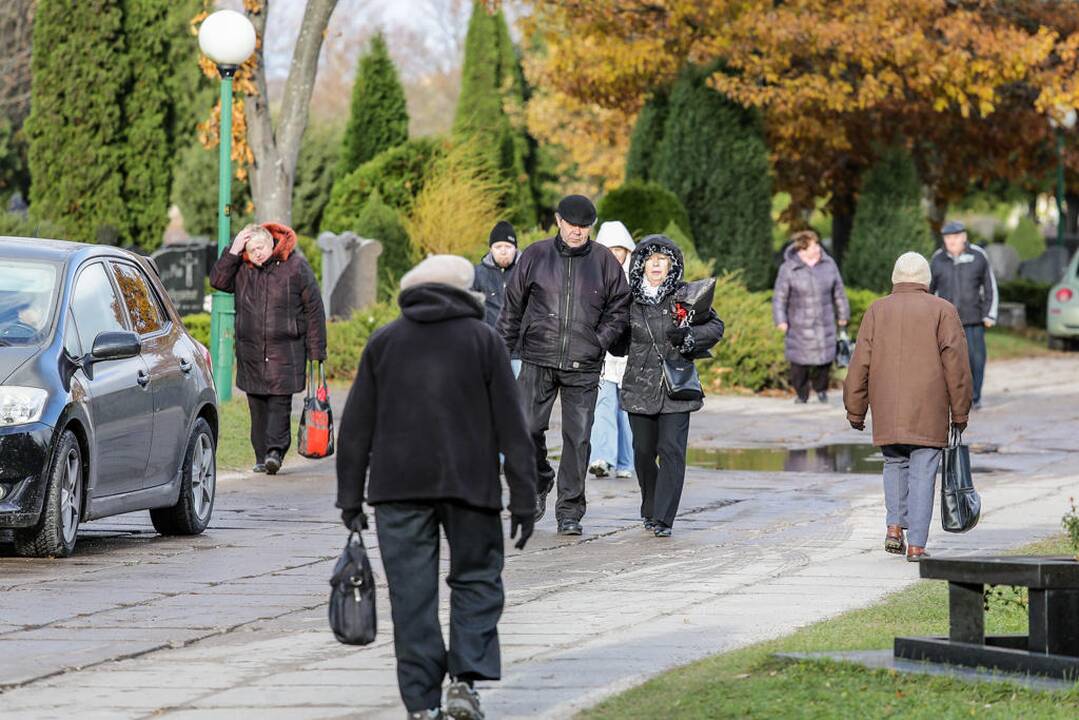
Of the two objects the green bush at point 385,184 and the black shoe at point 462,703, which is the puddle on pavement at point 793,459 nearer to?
the black shoe at point 462,703

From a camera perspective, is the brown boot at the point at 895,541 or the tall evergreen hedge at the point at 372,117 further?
the tall evergreen hedge at the point at 372,117

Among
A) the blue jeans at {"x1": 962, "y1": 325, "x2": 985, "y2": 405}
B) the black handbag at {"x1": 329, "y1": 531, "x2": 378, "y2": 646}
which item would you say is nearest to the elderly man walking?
the black handbag at {"x1": 329, "y1": 531, "x2": 378, "y2": 646}

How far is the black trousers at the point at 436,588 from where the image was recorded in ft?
19.9

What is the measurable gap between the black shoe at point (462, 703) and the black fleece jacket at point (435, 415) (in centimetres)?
55

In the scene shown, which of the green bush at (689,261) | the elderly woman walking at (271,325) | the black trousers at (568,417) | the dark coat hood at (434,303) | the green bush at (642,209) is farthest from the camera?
the green bush at (642,209)

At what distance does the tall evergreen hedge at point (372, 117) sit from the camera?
132ft

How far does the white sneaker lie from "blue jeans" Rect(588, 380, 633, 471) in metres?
0.02

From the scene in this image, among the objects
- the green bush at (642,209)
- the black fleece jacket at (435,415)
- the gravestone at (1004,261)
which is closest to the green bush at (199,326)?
the green bush at (642,209)

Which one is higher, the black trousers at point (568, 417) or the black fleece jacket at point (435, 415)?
the black fleece jacket at point (435, 415)

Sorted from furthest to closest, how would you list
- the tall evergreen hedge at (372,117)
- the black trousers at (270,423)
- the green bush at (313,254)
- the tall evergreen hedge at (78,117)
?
the tall evergreen hedge at (372,117) → the tall evergreen hedge at (78,117) → the green bush at (313,254) → the black trousers at (270,423)

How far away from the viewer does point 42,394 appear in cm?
991

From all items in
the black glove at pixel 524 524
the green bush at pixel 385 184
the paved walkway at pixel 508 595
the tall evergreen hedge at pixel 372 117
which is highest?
the tall evergreen hedge at pixel 372 117

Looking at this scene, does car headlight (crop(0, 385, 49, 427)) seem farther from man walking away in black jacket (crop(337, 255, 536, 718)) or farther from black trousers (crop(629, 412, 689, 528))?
man walking away in black jacket (crop(337, 255, 536, 718))

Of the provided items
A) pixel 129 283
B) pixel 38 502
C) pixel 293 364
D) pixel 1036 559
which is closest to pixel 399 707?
pixel 1036 559
